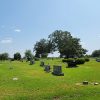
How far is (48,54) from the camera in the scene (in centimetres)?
13700

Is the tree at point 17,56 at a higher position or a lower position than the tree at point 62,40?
lower

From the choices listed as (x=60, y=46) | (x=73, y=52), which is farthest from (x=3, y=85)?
(x=60, y=46)

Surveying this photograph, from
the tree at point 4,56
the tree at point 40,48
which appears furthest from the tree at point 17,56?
the tree at point 4,56

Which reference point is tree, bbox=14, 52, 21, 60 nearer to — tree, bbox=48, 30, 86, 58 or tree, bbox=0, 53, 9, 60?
tree, bbox=48, 30, 86, 58

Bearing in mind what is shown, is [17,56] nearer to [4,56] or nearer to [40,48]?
[40,48]

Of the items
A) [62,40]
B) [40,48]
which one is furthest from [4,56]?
[62,40]

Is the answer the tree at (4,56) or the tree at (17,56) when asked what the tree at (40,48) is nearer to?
the tree at (17,56)

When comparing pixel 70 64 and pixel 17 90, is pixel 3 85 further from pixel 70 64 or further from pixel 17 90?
pixel 70 64

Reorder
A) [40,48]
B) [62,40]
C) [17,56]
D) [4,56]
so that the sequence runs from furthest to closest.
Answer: [4,56] → [40,48] → [17,56] → [62,40]

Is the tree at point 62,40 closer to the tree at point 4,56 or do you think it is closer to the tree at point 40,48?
the tree at point 40,48

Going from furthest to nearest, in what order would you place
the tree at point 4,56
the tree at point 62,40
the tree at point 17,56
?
1. the tree at point 4,56
2. the tree at point 17,56
3. the tree at point 62,40

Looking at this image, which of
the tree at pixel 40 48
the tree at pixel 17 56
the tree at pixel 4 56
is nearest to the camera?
the tree at pixel 17 56

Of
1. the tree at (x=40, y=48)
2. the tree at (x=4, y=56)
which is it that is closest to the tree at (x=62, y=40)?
the tree at (x=40, y=48)

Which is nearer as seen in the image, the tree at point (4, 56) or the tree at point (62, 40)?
the tree at point (62, 40)
